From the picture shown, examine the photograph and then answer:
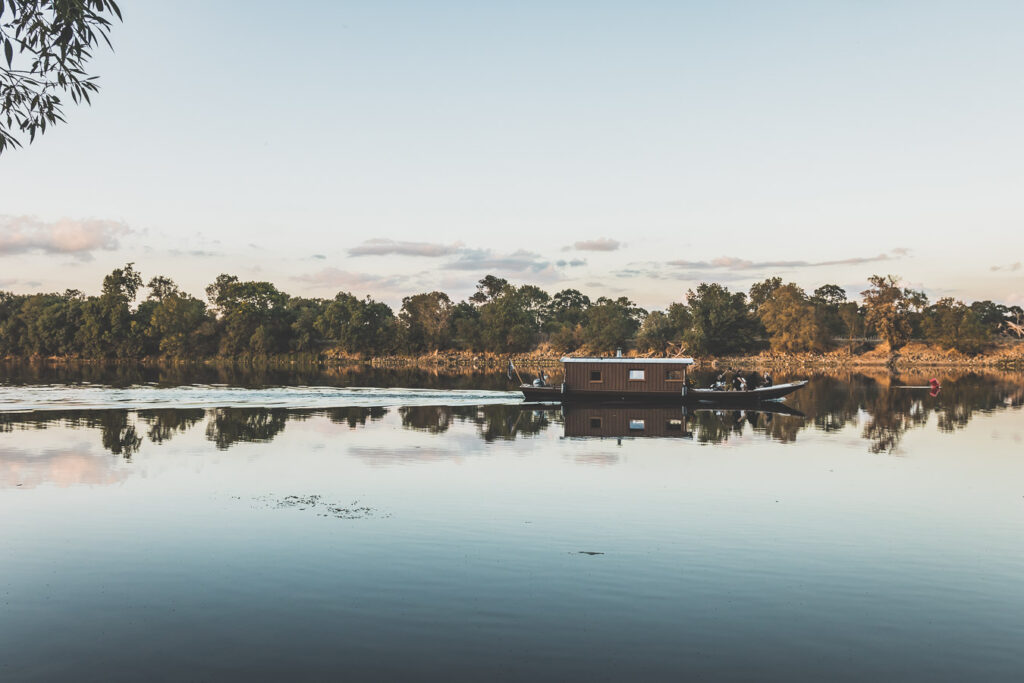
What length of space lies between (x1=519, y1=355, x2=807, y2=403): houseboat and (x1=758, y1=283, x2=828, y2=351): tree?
69.6 m

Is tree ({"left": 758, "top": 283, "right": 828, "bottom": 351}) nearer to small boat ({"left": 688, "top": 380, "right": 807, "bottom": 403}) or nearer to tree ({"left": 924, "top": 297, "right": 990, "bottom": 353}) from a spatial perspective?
tree ({"left": 924, "top": 297, "right": 990, "bottom": 353})

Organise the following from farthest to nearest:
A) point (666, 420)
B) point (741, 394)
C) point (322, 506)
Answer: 1. point (741, 394)
2. point (666, 420)
3. point (322, 506)

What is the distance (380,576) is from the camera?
41.1 ft

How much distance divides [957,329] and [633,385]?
274 feet

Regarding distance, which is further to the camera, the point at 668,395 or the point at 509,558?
the point at 668,395

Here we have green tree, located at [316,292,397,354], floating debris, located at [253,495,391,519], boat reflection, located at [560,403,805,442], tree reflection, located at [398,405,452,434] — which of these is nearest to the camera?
floating debris, located at [253,495,391,519]

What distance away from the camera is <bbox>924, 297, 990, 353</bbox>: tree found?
10669cm

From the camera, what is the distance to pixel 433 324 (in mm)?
126250

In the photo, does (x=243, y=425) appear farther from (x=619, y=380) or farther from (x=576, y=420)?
(x=619, y=380)

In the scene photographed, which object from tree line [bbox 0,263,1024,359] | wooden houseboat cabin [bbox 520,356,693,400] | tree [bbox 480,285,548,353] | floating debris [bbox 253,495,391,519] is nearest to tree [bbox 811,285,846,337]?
tree line [bbox 0,263,1024,359]

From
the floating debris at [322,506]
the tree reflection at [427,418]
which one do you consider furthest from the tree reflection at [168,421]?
the floating debris at [322,506]

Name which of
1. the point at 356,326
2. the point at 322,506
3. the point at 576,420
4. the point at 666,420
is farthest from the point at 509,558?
the point at 356,326

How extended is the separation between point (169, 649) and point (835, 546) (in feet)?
40.0

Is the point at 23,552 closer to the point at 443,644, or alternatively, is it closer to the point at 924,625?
the point at 443,644
